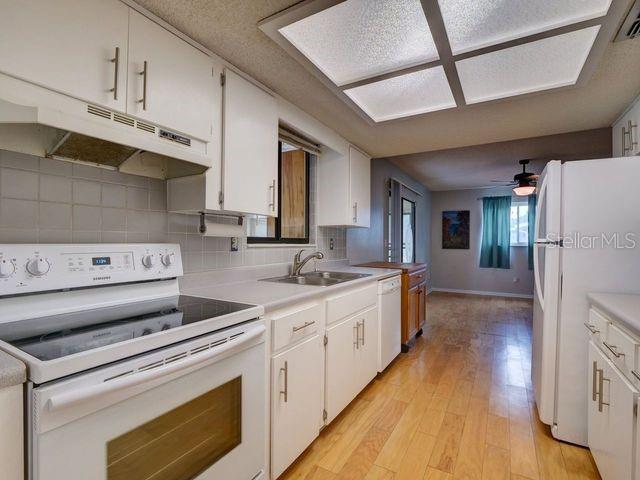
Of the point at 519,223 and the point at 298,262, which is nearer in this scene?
the point at 298,262

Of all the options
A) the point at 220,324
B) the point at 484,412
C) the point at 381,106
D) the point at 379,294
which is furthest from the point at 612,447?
the point at 381,106

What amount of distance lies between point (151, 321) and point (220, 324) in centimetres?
22

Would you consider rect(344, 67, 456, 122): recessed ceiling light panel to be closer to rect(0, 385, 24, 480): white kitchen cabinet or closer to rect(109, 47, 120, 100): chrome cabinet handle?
rect(109, 47, 120, 100): chrome cabinet handle

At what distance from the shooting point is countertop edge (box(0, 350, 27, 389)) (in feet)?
2.12

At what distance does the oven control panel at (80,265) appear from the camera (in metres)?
1.04

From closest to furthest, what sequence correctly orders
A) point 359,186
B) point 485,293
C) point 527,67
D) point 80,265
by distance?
point 80,265 < point 527,67 < point 359,186 < point 485,293

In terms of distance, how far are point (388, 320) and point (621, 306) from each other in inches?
63.9

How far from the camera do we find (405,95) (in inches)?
83.7

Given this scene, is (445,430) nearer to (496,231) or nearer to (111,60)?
(111,60)

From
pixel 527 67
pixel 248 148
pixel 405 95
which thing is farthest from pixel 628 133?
pixel 248 148

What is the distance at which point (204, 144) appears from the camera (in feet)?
4.98

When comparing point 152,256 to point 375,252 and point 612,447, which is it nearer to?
point 612,447

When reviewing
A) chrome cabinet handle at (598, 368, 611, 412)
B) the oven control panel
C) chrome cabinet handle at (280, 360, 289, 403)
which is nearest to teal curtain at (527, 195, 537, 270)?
chrome cabinet handle at (598, 368, 611, 412)

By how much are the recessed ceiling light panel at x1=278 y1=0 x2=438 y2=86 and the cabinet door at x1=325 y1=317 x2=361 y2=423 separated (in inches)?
59.2
